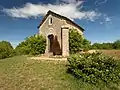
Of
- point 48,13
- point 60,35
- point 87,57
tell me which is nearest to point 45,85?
point 87,57

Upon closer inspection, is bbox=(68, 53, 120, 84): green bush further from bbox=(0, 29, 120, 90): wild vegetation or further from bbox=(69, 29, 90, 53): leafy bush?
bbox=(69, 29, 90, 53): leafy bush

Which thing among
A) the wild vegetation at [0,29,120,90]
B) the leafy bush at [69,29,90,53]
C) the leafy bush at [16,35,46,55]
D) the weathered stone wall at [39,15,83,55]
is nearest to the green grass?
the wild vegetation at [0,29,120,90]

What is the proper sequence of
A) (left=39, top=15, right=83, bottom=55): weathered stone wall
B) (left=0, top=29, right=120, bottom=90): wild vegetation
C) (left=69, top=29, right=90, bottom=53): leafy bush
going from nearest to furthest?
1. (left=0, top=29, right=120, bottom=90): wild vegetation
2. (left=39, top=15, right=83, bottom=55): weathered stone wall
3. (left=69, top=29, right=90, bottom=53): leafy bush

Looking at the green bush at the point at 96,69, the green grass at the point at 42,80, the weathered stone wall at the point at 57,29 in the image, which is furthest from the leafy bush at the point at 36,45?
the green bush at the point at 96,69

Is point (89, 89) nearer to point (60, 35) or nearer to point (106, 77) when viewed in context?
point (106, 77)

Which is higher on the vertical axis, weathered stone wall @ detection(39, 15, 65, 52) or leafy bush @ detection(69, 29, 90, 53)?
weathered stone wall @ detection(39, 15, 65, 52)

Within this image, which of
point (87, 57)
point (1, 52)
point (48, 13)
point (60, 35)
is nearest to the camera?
point (87, 57)

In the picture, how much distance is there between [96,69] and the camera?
32.1 feet

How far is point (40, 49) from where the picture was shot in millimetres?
23234

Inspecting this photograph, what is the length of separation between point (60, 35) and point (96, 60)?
12.0m

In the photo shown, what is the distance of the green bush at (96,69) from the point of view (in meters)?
9.70

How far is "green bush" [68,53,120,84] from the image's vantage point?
9695mm

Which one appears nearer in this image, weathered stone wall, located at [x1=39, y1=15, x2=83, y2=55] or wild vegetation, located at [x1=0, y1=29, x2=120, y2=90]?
wild vegetation, located at [x1=0, y1=29, x2=120, y2=90]

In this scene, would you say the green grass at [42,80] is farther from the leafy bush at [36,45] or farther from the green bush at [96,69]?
the leafy bush at [36,45]
